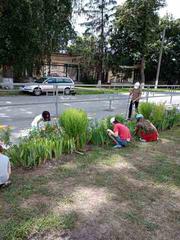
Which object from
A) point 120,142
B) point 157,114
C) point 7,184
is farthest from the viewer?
point 157,114

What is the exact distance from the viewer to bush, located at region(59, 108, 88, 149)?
5.45m

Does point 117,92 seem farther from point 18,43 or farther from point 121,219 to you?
point 121,219

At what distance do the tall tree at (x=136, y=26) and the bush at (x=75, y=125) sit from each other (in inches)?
1179

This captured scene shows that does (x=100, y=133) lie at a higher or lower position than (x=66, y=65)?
lower

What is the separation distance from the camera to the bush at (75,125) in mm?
5449

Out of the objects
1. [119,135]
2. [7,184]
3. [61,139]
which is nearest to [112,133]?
[119,135]

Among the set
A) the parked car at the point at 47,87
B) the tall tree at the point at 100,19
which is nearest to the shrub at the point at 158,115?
the parked car at the point at 47,87

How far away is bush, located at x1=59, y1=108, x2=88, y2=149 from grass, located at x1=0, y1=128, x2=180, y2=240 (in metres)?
0.31

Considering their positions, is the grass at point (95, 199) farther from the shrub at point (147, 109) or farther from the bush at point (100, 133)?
the shrub at point (147, 109)

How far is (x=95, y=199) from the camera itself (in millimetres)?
3748

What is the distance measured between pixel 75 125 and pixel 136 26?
103 ft

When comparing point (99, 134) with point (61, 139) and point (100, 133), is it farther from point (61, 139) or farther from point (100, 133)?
point (61, 139)

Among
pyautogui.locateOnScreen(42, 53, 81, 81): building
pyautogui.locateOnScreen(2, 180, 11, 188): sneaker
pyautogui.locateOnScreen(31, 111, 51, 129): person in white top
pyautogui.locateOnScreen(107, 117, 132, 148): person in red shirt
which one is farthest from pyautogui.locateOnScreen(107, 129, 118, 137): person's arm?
pyautogui.locateOnScreen(42, 53, 81, 81): building

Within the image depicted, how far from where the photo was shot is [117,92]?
1614cm
